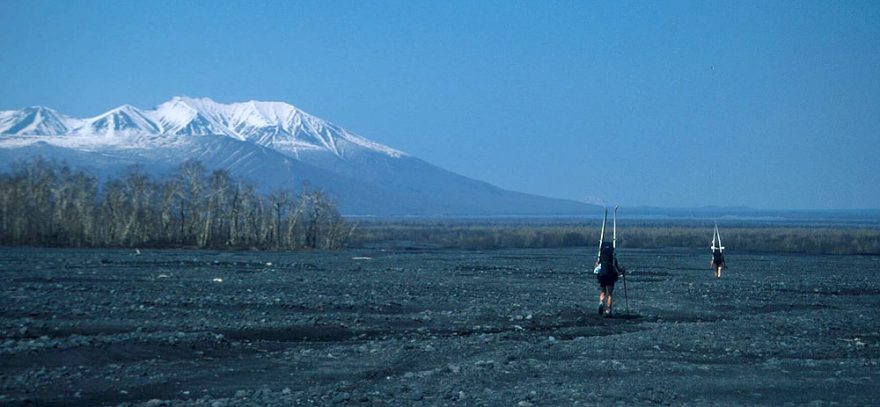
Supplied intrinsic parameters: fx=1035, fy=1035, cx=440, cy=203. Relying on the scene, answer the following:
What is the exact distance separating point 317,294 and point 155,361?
46.1ft

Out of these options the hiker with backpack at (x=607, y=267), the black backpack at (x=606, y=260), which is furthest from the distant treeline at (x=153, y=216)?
the black backpack at (x=606, y=260)

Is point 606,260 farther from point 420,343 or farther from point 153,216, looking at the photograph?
point 153,216

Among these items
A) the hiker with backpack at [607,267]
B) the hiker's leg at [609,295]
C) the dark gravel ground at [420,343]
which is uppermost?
the hiker with backpack at [607,267]

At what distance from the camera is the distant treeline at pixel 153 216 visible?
75.0 metres

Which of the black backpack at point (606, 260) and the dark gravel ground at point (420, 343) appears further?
the black backpack at point (606, 260)

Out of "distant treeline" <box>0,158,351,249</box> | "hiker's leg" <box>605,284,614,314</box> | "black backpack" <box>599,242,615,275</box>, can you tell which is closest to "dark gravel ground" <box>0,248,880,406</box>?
"hiker's leg" <box>605,284,614,314</box>

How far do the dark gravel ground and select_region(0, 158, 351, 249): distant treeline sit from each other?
4167cm

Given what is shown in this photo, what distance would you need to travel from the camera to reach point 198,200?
274 ft

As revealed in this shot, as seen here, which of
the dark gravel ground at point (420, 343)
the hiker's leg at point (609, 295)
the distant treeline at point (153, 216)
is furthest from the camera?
the distant treeline at point (153, 216)

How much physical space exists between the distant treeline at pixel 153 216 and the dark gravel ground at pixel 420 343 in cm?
4167

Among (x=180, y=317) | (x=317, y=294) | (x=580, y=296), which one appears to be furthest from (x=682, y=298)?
(x=180, y=317)

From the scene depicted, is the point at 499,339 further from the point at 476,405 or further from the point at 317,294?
the point at 317,294

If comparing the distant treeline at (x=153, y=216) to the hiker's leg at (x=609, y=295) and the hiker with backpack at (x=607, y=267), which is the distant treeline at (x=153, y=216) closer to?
the hiker's leg at (x=609, y=295)

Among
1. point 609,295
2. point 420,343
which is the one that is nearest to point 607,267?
point 609,295
